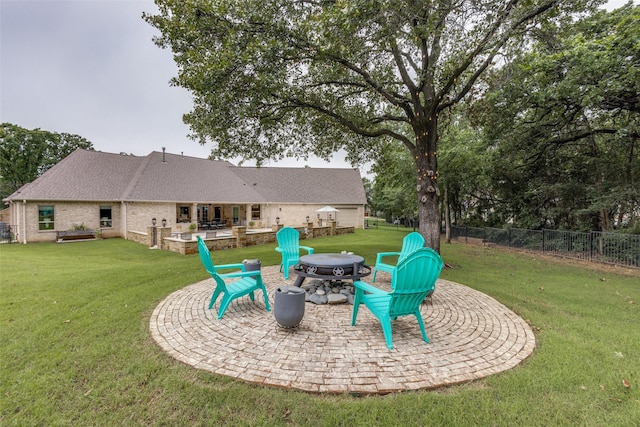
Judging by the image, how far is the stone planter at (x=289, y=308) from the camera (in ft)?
11.8

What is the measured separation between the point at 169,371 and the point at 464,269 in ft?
27.5

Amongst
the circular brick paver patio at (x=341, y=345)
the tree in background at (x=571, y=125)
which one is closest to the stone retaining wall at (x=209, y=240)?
the circular brick paver patio at (x=341, y=345)

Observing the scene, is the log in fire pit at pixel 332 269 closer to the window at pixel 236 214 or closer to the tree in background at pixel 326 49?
the tree in background at pixel 326 49

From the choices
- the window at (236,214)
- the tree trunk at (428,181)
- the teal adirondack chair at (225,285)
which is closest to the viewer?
the teal adirondack chair at (225,285)

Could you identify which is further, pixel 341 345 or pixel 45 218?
pixel 45 218

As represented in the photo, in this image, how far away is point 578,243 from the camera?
34.7 feet

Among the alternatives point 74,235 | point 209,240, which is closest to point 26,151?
point 74,235

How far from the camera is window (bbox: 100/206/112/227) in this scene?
16.5 meters

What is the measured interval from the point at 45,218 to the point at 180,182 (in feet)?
24.7

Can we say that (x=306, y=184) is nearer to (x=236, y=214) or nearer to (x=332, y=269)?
(x=236, y=214)

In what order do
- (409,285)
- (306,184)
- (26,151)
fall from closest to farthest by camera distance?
1. (409,285)
2. (306,184)
3. (26,151)

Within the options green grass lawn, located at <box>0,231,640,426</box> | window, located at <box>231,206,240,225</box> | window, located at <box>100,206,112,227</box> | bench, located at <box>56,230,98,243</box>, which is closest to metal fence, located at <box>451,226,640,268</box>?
green grass lawn, located at <box>0,231,640,426</box>

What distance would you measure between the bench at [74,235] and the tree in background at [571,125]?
21.2 metres

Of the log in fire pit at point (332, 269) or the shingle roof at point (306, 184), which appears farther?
the shingle roof at point (306, 184)
